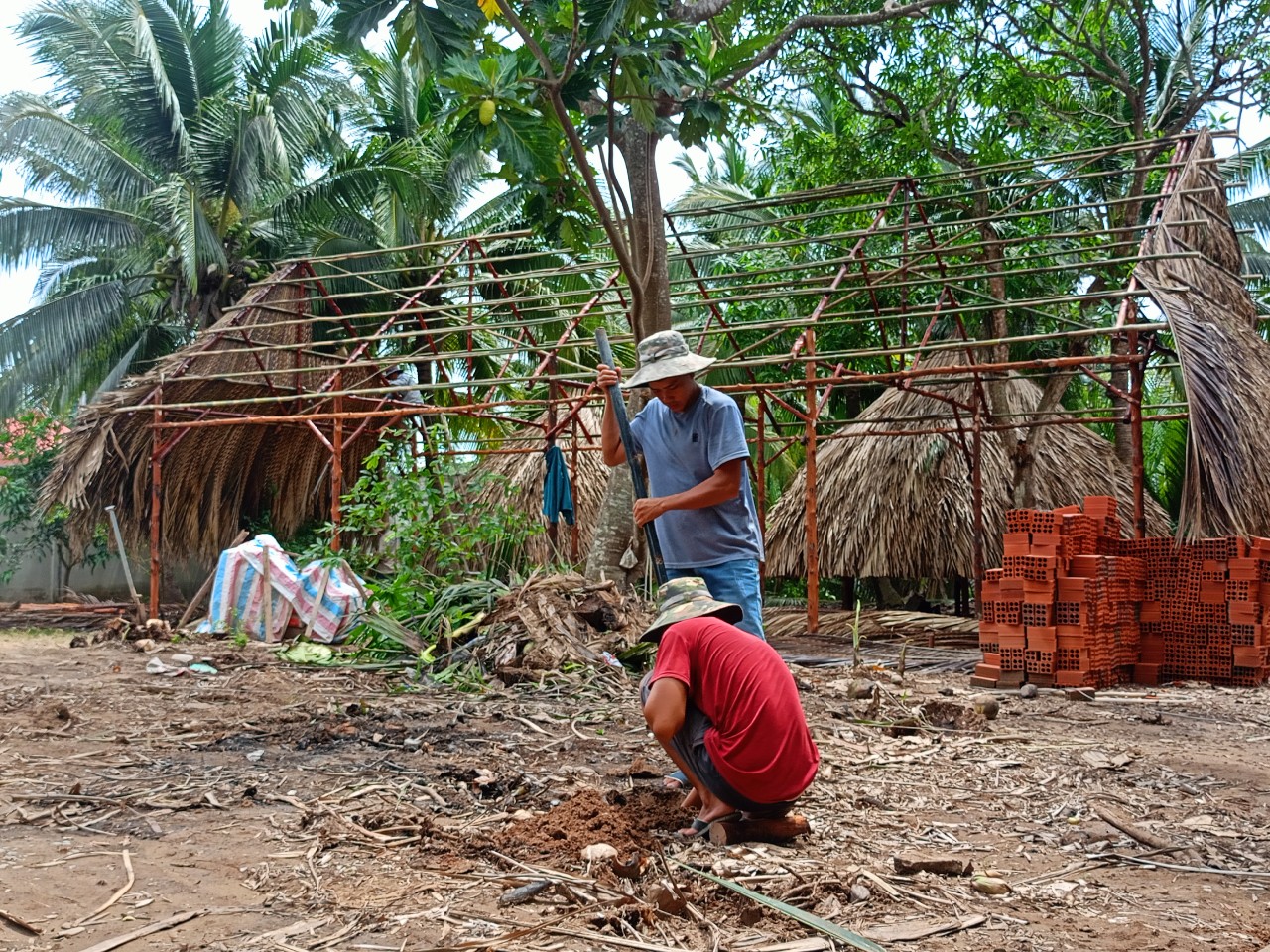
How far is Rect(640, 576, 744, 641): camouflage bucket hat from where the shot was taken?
3600mm

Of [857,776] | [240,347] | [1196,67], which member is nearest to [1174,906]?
[857,776]

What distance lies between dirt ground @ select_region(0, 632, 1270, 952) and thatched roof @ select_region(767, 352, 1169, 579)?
22.5 feet

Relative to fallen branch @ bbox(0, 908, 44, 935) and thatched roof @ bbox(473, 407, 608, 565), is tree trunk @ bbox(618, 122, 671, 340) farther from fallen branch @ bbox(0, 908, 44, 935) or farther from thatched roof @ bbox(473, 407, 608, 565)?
thatched roof @ bbox(473, 407, 608, 565)

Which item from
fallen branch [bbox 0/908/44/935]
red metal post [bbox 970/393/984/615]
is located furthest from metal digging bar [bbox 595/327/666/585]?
red metal post [bbox 970/393/984/615]

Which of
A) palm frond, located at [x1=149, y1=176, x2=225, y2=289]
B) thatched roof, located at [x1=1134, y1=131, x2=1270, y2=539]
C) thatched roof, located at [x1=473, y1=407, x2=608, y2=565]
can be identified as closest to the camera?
thatched roof, located at [x1=1134, y1=131, x2=1270, y2=539]

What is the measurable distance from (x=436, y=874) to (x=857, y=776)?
196 cm

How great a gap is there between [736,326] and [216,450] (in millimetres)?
7051

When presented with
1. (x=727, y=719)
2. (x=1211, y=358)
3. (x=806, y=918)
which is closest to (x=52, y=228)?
(x=1211, y=358)

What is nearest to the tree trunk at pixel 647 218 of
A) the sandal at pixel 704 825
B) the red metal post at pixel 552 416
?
the sandal at pixel 704 825

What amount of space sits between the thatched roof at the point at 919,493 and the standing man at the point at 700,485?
29.4 feet

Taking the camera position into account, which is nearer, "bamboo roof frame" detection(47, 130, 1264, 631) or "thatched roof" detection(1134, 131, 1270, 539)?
"thatched roof" detection(1134, 131, 1270, 539)

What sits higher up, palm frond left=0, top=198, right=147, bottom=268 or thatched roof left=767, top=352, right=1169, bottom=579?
palm frond left=0, top=198, right=147, bottom=268

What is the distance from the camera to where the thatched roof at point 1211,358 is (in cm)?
770

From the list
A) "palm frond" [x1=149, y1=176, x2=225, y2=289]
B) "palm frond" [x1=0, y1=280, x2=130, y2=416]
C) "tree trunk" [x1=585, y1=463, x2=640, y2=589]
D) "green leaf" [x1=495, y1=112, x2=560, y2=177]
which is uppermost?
"palm frond" [x1=149, y1=176, x2=225, y2=289]
